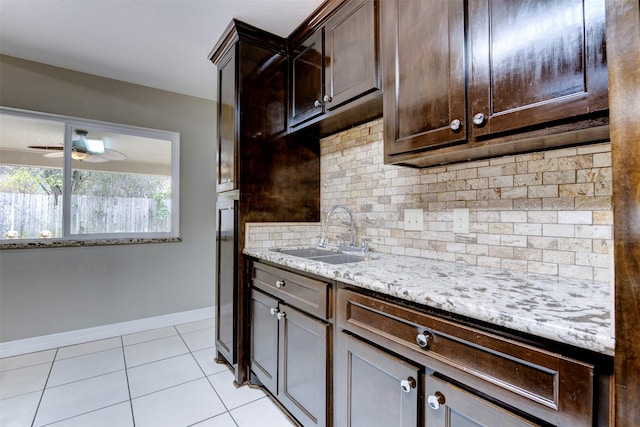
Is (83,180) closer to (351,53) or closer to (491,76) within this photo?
(351,53)

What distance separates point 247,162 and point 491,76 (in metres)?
1.48

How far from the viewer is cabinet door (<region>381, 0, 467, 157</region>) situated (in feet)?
3.61

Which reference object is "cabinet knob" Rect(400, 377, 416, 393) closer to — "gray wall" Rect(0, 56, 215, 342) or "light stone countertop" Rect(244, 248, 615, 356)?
"light stone countertop" Rect(244, 248, 615, 356)

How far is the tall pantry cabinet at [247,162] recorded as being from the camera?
6.61 ft

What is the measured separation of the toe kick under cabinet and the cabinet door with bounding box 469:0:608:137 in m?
0.94

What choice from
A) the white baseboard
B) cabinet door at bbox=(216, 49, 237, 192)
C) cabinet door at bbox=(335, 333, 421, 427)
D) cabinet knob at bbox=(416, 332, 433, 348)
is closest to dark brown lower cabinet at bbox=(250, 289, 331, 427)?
cabinet door at bbox=(335, 333, 421, 427)

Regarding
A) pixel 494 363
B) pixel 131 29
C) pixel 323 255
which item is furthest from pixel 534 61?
pixel 131 29

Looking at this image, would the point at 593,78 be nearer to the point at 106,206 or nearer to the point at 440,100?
the point at 440,100

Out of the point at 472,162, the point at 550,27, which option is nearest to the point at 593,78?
the point at 550,27

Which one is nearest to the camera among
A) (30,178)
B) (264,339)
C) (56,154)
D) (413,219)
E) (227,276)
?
(413,219)

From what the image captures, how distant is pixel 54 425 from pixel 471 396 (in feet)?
6.91

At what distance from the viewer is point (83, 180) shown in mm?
2729

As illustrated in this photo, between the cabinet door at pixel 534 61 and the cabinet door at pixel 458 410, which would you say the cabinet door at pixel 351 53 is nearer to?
the cabinet door at pixel 534 61

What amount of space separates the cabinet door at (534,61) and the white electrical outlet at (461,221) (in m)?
0.48
